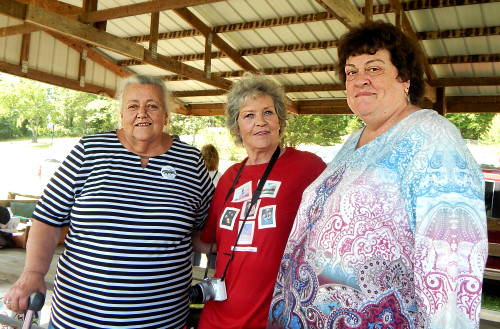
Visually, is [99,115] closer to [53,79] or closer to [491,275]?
[53,79]

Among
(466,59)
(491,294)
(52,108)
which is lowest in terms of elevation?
(491,294)

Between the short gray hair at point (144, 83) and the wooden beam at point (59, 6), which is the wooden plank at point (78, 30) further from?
the short gray hair at point (144, 83)

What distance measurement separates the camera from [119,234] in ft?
5.60

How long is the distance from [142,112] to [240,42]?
6.24 meters

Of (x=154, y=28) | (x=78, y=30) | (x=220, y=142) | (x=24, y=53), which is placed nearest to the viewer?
(x=78, y=30)

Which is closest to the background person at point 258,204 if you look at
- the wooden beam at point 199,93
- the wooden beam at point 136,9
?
the wooden beam at point 136,9

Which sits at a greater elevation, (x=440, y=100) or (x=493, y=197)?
(x=440, y=100)

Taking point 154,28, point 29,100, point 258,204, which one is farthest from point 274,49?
point 29,100

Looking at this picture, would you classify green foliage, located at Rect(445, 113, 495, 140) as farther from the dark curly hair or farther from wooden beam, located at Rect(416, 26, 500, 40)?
the dark curly hair

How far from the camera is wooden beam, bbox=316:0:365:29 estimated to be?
3.39 m

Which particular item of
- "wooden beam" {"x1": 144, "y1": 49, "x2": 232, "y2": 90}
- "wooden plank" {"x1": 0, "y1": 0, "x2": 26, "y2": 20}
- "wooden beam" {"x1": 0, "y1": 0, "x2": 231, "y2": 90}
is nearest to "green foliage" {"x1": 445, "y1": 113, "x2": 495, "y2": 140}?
"wooden beam" {"x1": 144, "y1": 49, "x2": 232, "y2": 90}

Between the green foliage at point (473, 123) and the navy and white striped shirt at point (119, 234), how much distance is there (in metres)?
24.5

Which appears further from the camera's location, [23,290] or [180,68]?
[180,68]

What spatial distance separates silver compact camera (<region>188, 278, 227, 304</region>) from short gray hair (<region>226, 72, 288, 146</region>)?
2.68 ft
